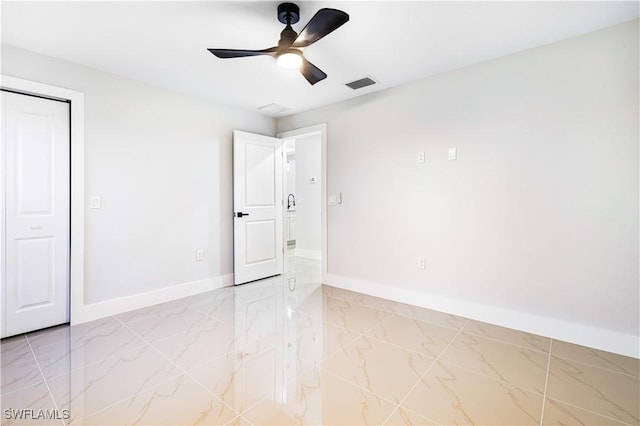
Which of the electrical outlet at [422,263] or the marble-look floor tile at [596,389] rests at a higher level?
the electrical outlet at [422,263]

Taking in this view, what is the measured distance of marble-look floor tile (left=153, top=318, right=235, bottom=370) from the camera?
2.21m

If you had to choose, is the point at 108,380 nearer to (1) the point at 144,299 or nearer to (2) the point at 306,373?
(2) the point at 306,373

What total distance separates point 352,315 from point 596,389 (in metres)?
1.81

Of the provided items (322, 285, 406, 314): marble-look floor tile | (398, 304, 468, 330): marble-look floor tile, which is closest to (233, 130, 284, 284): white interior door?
(322, 285, 406, 314): marble-look floor tile

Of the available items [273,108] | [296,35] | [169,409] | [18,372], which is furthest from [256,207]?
[169,409]

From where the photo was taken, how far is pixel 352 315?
3.04m

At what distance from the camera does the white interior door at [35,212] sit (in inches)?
100

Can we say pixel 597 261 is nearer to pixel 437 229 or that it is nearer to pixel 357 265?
pixel 437 229

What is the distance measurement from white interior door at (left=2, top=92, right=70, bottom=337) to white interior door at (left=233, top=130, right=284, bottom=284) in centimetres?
177

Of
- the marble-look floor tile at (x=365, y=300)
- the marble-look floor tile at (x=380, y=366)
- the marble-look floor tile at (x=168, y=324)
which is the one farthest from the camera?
the marble-look floor tile at (x=365, y=300)

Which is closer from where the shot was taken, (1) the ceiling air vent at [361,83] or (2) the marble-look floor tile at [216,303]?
(2) the marble-look floor tile at [216,303]

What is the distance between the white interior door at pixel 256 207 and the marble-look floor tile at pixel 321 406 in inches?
95.6

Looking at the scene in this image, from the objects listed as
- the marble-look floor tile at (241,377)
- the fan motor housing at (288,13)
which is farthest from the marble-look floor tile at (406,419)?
the fan motor housing at (288,13)

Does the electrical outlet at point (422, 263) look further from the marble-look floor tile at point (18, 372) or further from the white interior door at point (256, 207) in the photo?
the marble-look floor tile at point (18, 372)
